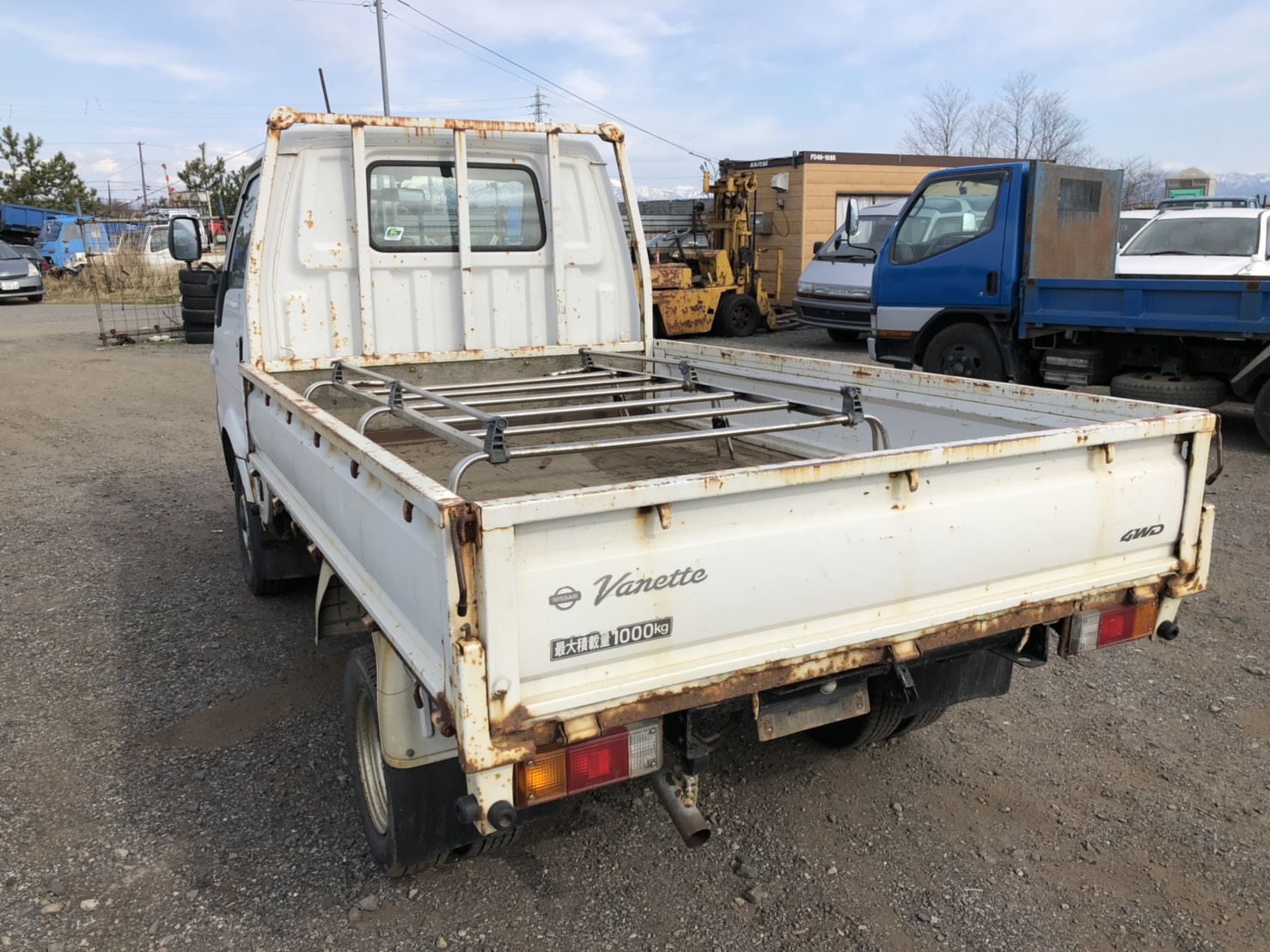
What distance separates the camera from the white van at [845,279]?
14.2 meters

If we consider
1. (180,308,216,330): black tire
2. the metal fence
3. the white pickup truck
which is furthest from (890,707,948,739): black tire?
the metal fence

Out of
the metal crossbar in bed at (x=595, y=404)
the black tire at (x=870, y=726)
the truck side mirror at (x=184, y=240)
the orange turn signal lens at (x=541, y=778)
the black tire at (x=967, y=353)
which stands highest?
the truck side mirror at (x=184, y=240)

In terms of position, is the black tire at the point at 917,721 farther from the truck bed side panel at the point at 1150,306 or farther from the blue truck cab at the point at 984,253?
the blue truck cab at the point at 984,253

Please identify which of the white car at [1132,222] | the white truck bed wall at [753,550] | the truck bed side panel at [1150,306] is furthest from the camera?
the white car at [1132,222]

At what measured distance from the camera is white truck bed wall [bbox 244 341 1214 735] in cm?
213

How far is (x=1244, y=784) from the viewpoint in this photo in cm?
333

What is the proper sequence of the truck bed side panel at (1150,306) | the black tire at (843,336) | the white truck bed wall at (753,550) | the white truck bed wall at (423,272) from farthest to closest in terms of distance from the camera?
1. the black tire at (843,336)
2. the truck bed side panel at (1150,306)
3. the white truck bed wall at (423,272)
4. the white truck bed wall at (753,550)

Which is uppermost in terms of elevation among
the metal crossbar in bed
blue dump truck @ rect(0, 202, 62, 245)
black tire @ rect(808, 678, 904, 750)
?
blue dump truck @ rect(0, 202, 62, 245)

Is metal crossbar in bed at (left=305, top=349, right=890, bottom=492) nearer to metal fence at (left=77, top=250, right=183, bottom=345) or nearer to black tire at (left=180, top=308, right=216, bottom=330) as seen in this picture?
black tire at (left=180, top=308, right=216, bottom=330)

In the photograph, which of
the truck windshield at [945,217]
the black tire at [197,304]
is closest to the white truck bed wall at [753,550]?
the truck windshield at [945,217]

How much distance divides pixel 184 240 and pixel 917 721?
14.7 feet

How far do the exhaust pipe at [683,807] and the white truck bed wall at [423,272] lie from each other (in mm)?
2913

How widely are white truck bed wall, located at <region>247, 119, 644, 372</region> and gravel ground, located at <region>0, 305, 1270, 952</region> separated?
59.9 inches

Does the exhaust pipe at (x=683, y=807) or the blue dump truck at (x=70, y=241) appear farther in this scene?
the blue dump truck at (x=70, y=241)
